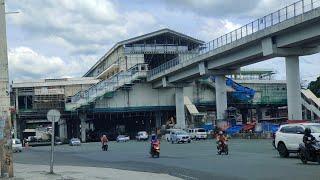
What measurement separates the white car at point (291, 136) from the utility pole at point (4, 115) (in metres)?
13.6

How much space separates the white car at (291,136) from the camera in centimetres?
2655

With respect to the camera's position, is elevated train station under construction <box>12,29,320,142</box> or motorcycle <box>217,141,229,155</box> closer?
motorcycle <box>217,141,229,155</box>

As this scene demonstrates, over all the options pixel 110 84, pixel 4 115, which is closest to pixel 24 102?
pixel 110 84

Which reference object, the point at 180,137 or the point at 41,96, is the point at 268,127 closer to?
the point at 180,137

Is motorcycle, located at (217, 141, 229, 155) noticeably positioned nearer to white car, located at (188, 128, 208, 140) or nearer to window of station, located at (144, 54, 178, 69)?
white car, located at (188, 128, 208, 140)

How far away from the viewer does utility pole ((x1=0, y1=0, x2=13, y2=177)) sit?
21625mm

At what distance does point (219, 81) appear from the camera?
249 ft

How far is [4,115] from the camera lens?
71.5 ft

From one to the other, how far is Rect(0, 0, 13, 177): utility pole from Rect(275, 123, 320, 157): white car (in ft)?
44.5

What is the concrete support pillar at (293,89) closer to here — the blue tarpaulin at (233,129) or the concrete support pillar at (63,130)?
the blue tarpaulin at (233,129)

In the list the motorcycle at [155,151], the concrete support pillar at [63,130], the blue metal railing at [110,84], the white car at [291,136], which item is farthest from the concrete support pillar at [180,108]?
the white car at [291,136]

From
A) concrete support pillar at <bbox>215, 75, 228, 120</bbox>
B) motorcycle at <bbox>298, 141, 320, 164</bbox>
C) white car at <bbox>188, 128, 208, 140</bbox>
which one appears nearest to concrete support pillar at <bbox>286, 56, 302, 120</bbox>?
concrete support pillar at <bbox>215, 75, 228, 120</bbox>

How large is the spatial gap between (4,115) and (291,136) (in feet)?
45.5

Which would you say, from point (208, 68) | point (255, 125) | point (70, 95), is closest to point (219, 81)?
point (208, 68)
